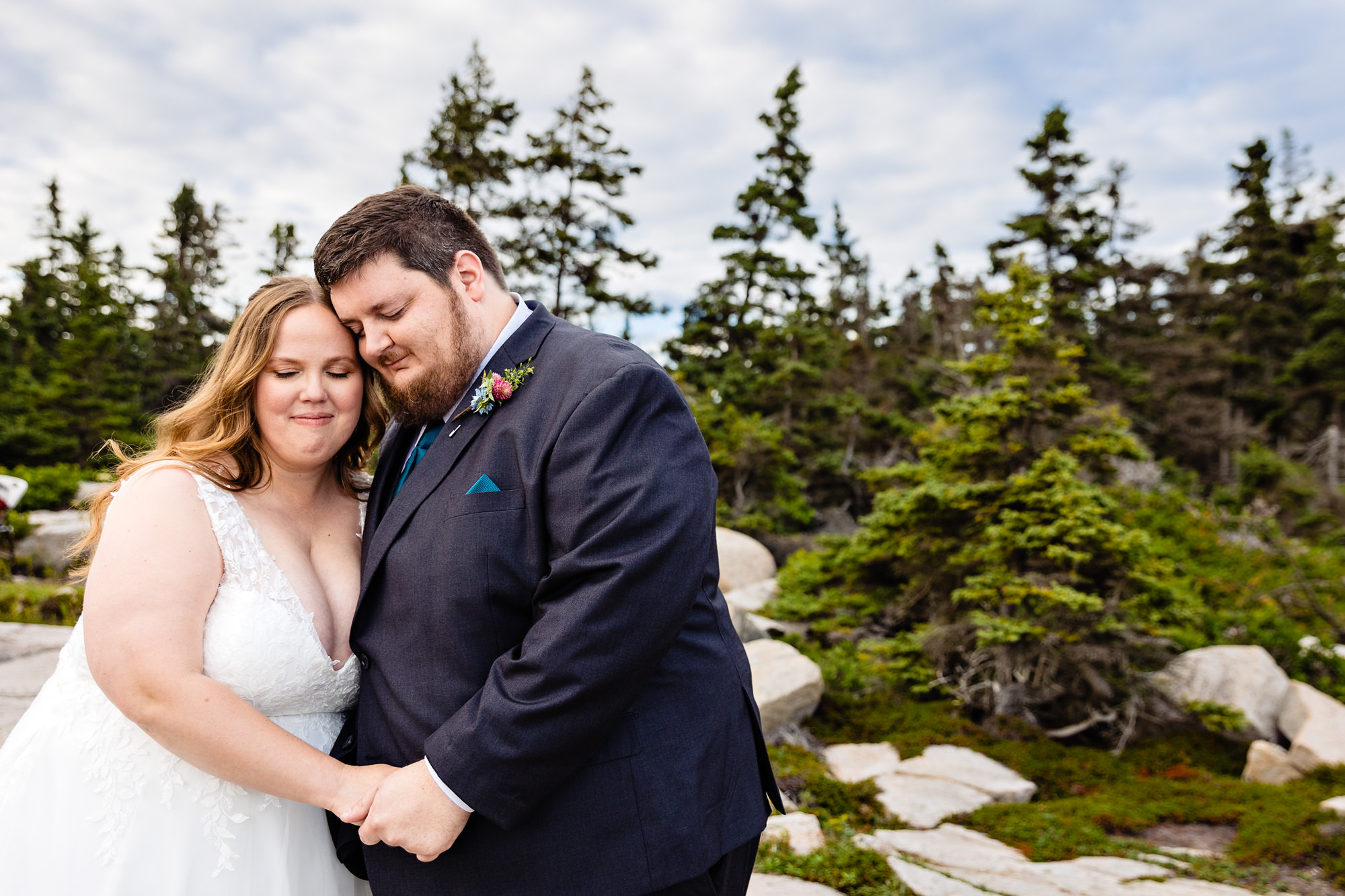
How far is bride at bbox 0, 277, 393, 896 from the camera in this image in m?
1.84

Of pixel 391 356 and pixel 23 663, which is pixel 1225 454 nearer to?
pixel 391 356

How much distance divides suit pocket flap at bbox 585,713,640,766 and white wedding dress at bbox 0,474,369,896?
920 mm

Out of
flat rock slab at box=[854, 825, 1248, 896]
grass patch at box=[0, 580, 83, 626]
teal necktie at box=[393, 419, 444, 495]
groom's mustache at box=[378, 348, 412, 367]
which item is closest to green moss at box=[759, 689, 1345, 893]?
flat rock slab at box=[854, 825, 1248, 896]

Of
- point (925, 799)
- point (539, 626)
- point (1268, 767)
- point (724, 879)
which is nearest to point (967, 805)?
point (925, 799)

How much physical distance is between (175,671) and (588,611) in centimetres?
105

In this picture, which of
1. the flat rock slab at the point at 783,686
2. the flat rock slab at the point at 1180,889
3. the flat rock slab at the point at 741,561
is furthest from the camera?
the flat rock slab at the point at 741,561

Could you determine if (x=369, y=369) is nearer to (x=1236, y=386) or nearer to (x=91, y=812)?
(x=91, y=812)

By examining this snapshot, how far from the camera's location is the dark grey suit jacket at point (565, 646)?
161 centimetres

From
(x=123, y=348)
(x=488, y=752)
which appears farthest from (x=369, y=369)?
(x=123, y=348)

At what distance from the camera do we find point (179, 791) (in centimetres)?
204

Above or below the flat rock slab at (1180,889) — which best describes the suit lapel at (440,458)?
above

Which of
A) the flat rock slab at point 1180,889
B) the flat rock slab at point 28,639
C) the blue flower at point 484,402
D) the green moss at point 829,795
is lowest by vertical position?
the green moss at point 829,795

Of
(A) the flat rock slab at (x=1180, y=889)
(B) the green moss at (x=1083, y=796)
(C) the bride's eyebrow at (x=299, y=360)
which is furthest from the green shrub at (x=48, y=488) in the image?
(A) the flat rock slab at (x=1180, y=889)

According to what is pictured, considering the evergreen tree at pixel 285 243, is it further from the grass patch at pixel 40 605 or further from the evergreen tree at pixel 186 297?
the grass patch at pixel 40 605
